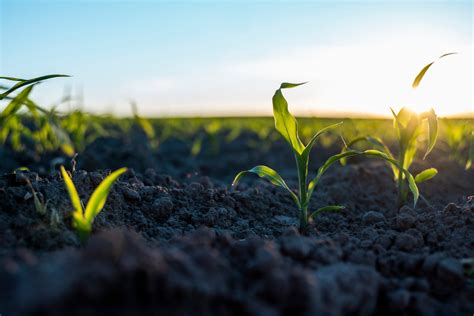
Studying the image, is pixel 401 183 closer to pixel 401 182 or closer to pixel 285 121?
pixel 401 182

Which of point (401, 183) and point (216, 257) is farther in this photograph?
point (401, 183)

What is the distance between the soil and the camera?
3.22ft

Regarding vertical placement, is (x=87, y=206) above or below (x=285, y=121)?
below

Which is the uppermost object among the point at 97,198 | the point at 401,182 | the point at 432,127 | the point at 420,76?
the point at 420,76

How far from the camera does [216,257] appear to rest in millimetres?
1177

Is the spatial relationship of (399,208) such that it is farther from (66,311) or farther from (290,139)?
(66,311)

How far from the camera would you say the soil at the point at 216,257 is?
98cm

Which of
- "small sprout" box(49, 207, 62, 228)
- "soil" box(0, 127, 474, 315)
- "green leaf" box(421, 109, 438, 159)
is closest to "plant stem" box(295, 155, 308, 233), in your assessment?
"soil" box(0, 127, 474, 315)

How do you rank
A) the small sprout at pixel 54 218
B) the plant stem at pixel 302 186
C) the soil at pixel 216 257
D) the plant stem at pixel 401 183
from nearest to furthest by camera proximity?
1. the soil at pixel 216 257
2. the small sprout at pixel 54 218
3. the plant stem at pixel 302 186
4. the plant stem at pixel 401 183

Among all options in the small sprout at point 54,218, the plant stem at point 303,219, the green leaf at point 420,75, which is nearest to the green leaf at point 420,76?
the green leaf at point 420,75

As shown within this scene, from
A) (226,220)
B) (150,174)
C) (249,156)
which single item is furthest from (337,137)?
(226,220)

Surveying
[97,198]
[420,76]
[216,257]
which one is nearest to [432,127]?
[420,76]

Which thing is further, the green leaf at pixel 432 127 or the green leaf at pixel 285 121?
the green leaf at pixel 432 127

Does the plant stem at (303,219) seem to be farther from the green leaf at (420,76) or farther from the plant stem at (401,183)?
the green leaf at (420,76)
